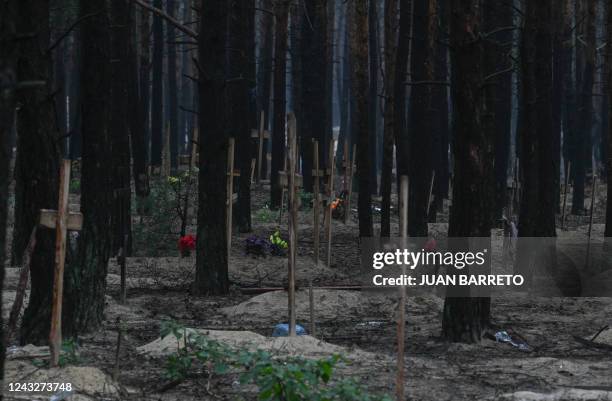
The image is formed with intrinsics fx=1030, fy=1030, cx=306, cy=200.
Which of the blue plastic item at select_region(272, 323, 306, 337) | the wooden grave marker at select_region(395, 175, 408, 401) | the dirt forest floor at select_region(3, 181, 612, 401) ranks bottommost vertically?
the dirt forest floor at select_region(3, 181, 612, 401)

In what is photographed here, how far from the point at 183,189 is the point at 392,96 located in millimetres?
6558

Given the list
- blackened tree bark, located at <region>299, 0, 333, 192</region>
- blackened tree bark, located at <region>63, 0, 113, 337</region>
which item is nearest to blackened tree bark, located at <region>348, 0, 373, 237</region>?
blackened tree bark, located at <region>299, 0, 333, 192</region>

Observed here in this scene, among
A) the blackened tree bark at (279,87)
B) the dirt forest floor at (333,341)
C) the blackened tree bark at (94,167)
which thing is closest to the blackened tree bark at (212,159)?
the dirt forest floor at (333,341)

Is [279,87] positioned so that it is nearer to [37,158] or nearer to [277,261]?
[277,261]

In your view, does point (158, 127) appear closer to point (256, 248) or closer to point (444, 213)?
point (444, 213)

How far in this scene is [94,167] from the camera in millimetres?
10617

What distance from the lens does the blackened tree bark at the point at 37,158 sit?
916cm

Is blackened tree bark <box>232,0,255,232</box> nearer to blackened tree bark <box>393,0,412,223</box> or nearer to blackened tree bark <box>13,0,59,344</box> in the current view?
blackened tree bark <box>393,0,412,223</box>

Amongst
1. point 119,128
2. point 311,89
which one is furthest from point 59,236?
point 311,89

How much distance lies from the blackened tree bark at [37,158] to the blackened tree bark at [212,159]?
488cm

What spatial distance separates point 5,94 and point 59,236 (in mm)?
2742

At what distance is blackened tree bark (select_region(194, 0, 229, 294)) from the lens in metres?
14.3

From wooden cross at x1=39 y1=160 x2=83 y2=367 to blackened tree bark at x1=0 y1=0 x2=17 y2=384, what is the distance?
78.5 inches

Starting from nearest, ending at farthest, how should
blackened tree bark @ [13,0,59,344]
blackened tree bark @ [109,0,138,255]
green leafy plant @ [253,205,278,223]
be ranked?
1. blackened tree bark @ [13,0,59,344]
2. blackened tree bark @ [109,0,138,255]
3. green leafy plant @ [253,205,278,223]
